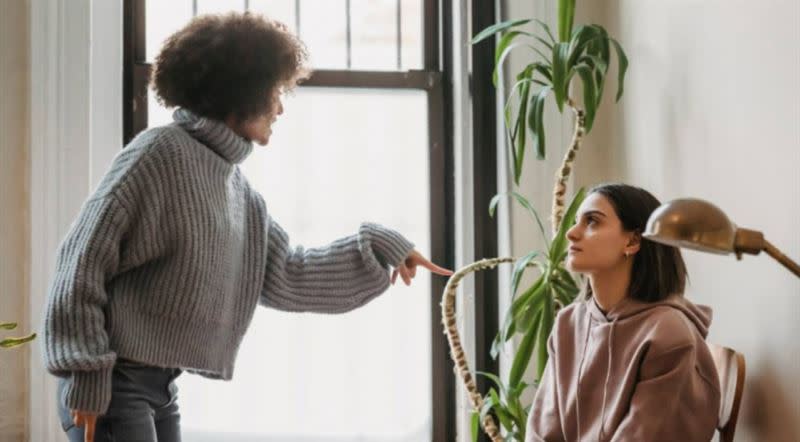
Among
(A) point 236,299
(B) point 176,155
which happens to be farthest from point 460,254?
(B) point 176,155

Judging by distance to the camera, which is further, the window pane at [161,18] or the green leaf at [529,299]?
the window pane at [161,18]

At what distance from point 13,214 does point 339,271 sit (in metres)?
1.18

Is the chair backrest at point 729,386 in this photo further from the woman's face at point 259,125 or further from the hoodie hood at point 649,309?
the woman's face at point 259,125

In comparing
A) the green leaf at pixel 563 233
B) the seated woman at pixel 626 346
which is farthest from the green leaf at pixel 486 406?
the seated woman at pixel 626 346

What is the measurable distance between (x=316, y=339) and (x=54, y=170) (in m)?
0.96

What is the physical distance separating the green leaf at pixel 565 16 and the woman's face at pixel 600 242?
2.54 ft

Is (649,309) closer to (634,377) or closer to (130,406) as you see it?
(634,377)

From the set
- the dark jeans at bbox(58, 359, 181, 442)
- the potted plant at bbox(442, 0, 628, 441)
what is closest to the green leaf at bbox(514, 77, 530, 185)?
the potted plant at bbox(442, 0, 628, 441)

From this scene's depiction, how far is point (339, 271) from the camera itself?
252 centimetres

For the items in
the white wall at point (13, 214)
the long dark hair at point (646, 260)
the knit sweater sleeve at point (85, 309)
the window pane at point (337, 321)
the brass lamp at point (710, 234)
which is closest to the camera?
the brass lamp at point (710, 234)

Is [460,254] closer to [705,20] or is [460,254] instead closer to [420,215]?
[420,215]

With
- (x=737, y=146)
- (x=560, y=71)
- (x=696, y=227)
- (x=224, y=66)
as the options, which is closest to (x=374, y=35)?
(x=560, y=71)

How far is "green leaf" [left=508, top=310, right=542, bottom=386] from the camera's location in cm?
270

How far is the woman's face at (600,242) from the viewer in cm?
212
